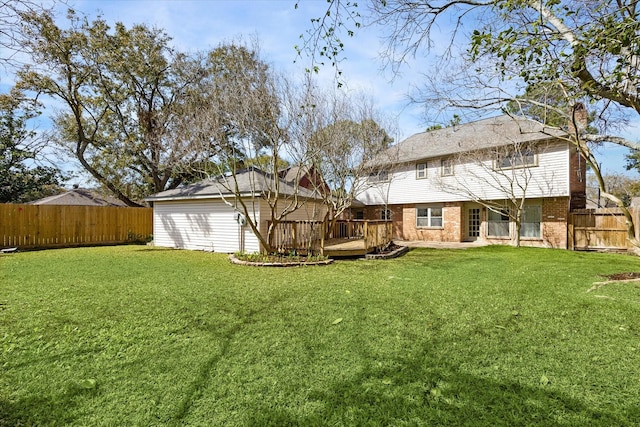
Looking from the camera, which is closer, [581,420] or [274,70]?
[581,420]

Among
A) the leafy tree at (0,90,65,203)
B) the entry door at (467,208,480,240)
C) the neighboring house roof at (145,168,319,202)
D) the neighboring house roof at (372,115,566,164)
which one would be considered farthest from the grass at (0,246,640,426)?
the leafy tree at (0,90,65,203)

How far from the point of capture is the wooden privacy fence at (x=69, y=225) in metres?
13.4

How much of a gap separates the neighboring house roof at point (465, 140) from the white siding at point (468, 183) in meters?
0.67

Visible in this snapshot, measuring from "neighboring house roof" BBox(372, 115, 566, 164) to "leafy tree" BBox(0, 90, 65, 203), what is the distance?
21327 mm

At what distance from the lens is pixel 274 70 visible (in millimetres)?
9289

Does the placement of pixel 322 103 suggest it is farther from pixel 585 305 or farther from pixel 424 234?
pixel 424 234

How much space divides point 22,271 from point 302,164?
26.4 ft

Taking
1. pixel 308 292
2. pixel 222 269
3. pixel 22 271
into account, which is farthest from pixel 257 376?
pixel 22 271

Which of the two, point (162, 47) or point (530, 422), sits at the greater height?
point (162, 47)

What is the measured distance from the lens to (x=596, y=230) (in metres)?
13.5

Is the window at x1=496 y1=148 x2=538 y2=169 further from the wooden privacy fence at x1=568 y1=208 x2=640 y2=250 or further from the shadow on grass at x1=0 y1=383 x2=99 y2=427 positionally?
the shadow on grass at x1=0 y1=383 x2=99 y2=427

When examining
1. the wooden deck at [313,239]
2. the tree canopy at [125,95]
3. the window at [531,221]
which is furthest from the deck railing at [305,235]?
the window at [531,221]

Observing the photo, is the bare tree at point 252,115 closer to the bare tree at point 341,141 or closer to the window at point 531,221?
the bare tree at point 341,141

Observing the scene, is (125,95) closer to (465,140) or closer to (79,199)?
(79,199)
